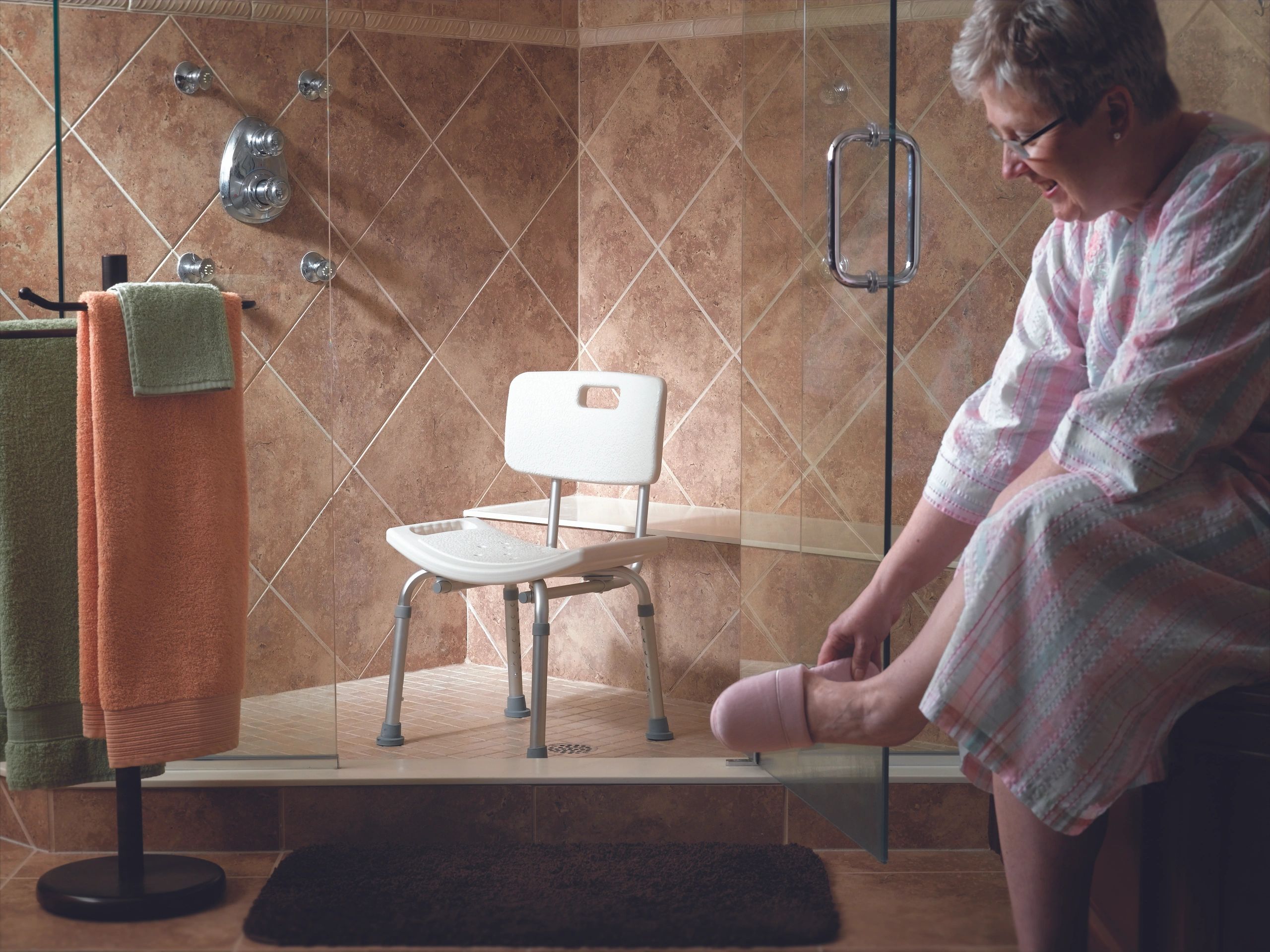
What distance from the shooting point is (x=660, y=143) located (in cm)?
305

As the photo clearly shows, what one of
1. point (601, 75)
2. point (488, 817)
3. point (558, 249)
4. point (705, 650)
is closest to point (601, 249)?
point (558, 249)

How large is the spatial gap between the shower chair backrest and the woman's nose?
109 cm

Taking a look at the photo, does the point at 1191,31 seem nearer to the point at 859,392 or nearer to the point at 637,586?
the point at 859,392

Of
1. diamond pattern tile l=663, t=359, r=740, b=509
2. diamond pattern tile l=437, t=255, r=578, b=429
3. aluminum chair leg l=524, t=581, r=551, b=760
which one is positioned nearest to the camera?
aluminum chair leg l=524, t=581, r=551, b=760

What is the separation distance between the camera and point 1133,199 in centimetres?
140

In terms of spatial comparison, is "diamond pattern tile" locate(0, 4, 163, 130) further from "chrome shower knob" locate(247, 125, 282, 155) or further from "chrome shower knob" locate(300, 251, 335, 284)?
"chrome shower knob" locate(300, 251, 335, 284)

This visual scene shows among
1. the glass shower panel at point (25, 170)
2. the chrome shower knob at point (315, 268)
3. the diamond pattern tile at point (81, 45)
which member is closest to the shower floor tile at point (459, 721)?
the chrome shower knob at point (315, 268)

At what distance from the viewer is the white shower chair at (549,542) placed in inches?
88.6

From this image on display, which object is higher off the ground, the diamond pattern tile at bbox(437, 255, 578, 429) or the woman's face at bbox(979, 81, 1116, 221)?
the woman's face at bbox(979, 81, 1116, 221)

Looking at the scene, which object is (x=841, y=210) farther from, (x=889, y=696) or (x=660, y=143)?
(x=660, y=143)

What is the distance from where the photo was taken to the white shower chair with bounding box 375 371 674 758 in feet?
7.38

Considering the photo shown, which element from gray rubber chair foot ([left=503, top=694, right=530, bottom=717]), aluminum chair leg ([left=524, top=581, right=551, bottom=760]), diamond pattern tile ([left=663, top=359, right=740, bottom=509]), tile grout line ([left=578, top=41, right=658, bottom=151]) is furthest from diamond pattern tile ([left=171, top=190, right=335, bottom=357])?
tile grout line ([left=578, top=41, right=658, bottom=151])

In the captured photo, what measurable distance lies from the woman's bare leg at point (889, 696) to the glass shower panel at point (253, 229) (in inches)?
36.2

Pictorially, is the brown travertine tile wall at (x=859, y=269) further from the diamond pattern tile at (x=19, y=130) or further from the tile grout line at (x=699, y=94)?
the diamond pattern tile at (x=19, y=130)
